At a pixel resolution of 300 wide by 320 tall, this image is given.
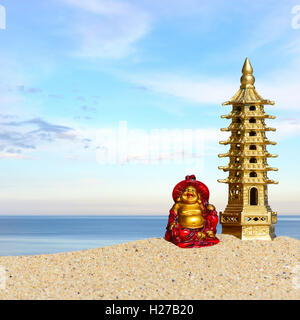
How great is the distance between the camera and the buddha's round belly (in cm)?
1823

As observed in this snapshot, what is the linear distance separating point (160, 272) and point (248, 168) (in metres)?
6.13

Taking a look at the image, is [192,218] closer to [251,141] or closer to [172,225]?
[172,225]

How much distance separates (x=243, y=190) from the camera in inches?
779

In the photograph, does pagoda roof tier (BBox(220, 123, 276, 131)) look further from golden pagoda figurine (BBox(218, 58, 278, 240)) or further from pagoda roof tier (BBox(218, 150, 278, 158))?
pagoda roof tier (BBox(218, 150, 278, 158))

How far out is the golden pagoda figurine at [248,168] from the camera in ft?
63.4

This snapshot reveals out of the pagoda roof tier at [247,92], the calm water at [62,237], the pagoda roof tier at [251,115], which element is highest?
the pagoda roof tier at [247,92]

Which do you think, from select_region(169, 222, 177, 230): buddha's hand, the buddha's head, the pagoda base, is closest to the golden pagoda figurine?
the pagoda base

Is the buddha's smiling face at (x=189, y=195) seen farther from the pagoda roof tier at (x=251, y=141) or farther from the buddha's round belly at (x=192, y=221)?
the pagoda roof tier at (x=251, y=141)

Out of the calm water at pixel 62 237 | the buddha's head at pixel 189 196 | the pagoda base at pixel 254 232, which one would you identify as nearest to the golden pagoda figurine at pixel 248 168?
the pagoda base at pixel 254 232

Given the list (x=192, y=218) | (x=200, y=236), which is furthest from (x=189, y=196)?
(x=200, y=236)

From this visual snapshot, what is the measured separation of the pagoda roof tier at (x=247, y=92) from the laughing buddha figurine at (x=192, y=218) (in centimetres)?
409
